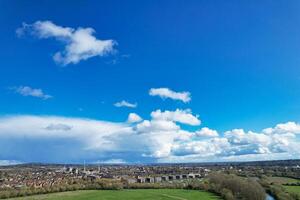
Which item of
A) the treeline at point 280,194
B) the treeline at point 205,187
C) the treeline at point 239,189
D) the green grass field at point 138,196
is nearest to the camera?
the treeline at point 280,194

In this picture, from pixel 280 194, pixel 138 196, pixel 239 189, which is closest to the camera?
pixel 280 194

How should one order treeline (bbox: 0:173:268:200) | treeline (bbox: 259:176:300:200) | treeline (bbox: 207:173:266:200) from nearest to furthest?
treeline (bbox: 259:176:300:200)
treeline (bbox: 207:173:266:200)
treeline (bbox: 0:173:268:200)

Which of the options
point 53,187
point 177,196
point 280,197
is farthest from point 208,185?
point 53,187

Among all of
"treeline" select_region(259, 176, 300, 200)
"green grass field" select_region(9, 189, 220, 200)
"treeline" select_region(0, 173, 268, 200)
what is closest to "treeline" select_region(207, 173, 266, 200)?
"treeline" select_region(0, 173, 268, 200)

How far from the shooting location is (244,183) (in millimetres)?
77312

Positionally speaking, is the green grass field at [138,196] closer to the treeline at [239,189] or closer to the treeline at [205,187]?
the treeline at [239,189]

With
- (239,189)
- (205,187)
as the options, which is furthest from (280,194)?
(205,187)

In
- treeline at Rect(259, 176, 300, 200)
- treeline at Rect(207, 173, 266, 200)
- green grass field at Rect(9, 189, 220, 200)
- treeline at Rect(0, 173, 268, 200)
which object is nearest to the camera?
treeline at Rect(259, 176, 300, 200)

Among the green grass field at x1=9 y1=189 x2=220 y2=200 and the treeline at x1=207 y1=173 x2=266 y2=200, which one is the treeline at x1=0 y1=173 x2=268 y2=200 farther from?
the green grass field at x1=9 y1=189 x2=220 y2=200

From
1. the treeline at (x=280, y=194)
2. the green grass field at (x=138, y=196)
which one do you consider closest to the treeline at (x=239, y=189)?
the treeline at (x=280, y=194)

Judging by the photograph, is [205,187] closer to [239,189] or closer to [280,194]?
[239,189]

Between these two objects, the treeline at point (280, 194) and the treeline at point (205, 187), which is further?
the treeline at point (205, 187)

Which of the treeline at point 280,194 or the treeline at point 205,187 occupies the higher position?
the treeline at point 205,187

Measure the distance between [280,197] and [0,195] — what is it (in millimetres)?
62241
